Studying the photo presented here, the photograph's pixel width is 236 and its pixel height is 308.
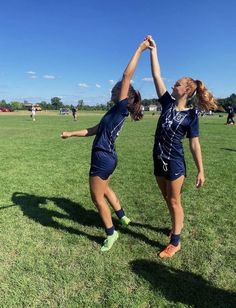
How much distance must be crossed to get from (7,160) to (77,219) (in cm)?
610

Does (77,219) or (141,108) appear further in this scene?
(77,219)

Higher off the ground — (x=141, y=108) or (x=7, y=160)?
(x=141, y=108)

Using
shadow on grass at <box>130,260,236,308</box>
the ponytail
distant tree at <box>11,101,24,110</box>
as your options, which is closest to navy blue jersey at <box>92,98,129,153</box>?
the ponytail

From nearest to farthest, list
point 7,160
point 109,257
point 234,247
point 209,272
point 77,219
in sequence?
1. point 209,272
2. point 109,257
3. point 234,247
4. point 77,219
5. point 7,160

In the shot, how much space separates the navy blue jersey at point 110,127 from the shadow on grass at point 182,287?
1.52 m

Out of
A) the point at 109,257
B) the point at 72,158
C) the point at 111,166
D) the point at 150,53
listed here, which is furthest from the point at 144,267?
the point at 72,158

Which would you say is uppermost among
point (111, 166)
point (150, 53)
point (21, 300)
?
point (150, 53)

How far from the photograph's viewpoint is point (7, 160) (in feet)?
37.5

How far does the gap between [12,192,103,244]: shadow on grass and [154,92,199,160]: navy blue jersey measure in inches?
65.1

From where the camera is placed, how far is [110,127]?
4.64 m

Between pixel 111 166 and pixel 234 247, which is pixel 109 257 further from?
pixel 234 247

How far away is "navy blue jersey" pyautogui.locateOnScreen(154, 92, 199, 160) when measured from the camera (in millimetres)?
4465

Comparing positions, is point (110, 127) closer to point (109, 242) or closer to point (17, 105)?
point (109, 242)

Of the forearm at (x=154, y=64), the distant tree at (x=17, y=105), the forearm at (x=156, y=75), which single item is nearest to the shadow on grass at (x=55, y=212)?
the forearm at (x=156, y=75)
